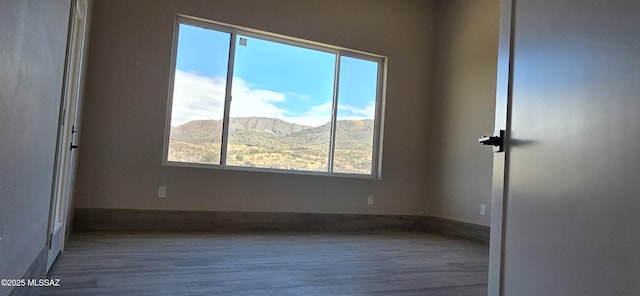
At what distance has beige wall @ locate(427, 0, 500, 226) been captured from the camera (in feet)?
14.8

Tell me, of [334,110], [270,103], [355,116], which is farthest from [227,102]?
[355,116]

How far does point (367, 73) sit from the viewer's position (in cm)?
525

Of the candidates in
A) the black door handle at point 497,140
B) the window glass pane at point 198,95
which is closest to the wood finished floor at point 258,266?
the window glass pane at point 198,95

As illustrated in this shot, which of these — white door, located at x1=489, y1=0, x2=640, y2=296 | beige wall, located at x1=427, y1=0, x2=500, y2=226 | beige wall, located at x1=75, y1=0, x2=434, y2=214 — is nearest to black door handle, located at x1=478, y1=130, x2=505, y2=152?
white door, located at x1=489, y1=0, x2=640, y2=296

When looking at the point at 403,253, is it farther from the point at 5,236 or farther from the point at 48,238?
the point at 5,236

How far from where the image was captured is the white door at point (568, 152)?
0.78m

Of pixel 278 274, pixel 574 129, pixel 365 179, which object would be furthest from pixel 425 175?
pixel 574 129

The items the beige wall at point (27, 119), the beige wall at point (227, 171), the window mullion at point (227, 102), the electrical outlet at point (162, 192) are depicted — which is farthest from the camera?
the window mullion at point (227, 102)

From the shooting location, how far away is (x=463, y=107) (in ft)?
16.0

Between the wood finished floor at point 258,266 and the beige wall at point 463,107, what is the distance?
0.97m

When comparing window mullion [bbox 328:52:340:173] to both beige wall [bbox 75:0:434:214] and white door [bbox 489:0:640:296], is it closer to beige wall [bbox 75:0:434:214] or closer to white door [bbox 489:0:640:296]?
beige wall [bbox 75:0:434:214]

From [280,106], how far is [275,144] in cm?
45

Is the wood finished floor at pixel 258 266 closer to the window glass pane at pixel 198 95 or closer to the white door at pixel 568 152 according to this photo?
the window glass pane at pixel 198 95

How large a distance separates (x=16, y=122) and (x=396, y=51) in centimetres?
474
